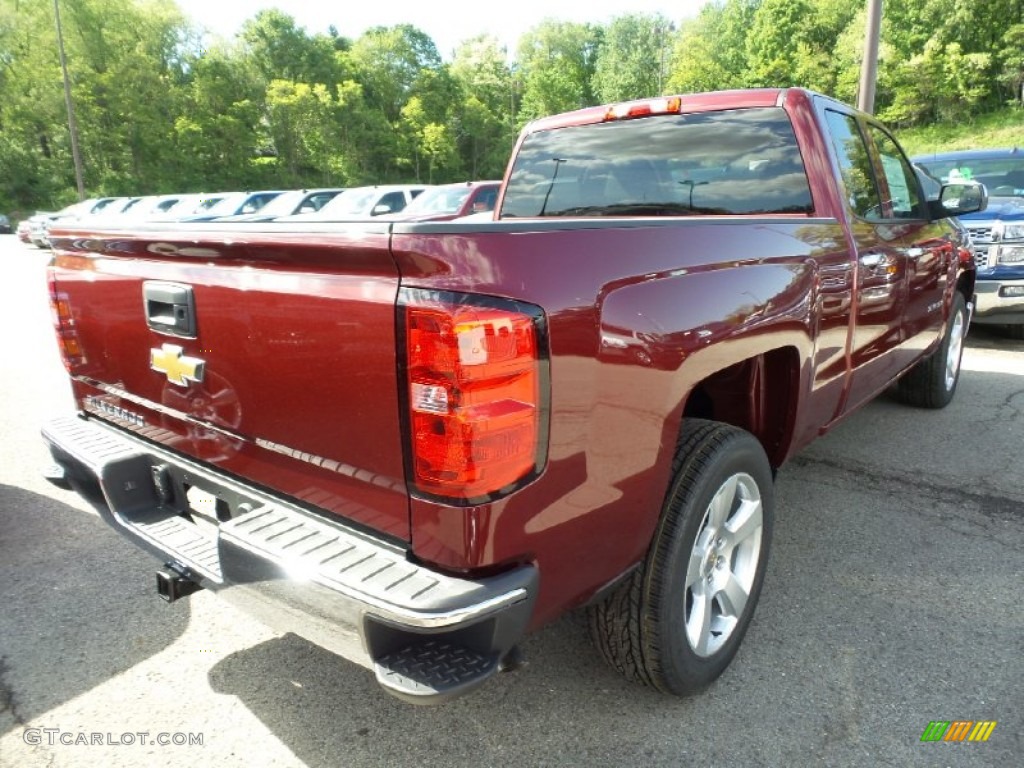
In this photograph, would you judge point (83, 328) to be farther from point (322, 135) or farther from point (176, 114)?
point (322, 135)

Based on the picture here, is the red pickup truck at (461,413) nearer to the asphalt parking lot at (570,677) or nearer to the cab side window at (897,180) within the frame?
the asphalt parking lot at (570,677)

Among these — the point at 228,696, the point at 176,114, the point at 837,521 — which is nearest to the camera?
the point at 228,696

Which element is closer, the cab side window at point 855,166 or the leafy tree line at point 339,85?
the cab side window at point 855,166

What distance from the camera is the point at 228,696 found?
2.30 metres

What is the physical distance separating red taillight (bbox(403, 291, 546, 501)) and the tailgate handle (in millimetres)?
826

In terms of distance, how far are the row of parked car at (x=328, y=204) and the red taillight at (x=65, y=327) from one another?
6562mm

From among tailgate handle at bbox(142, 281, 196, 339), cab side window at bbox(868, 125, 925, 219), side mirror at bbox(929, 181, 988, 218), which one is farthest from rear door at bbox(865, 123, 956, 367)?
tailgate handle at bbox(142, 281, 196, 339)

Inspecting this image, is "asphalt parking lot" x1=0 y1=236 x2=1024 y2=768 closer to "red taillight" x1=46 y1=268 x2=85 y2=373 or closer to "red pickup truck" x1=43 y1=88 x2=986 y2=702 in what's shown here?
"red pickup truck" x1=43 y1=88 x2=986 y2=702

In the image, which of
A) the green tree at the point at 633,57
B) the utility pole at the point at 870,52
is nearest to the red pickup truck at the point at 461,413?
the utility pole at the point at 870,52

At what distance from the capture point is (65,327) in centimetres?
256

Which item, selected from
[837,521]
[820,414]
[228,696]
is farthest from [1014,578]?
[228,696]

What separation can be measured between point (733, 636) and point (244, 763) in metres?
1.57

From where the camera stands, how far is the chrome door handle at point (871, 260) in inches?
120

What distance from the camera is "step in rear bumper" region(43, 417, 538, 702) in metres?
1.49
